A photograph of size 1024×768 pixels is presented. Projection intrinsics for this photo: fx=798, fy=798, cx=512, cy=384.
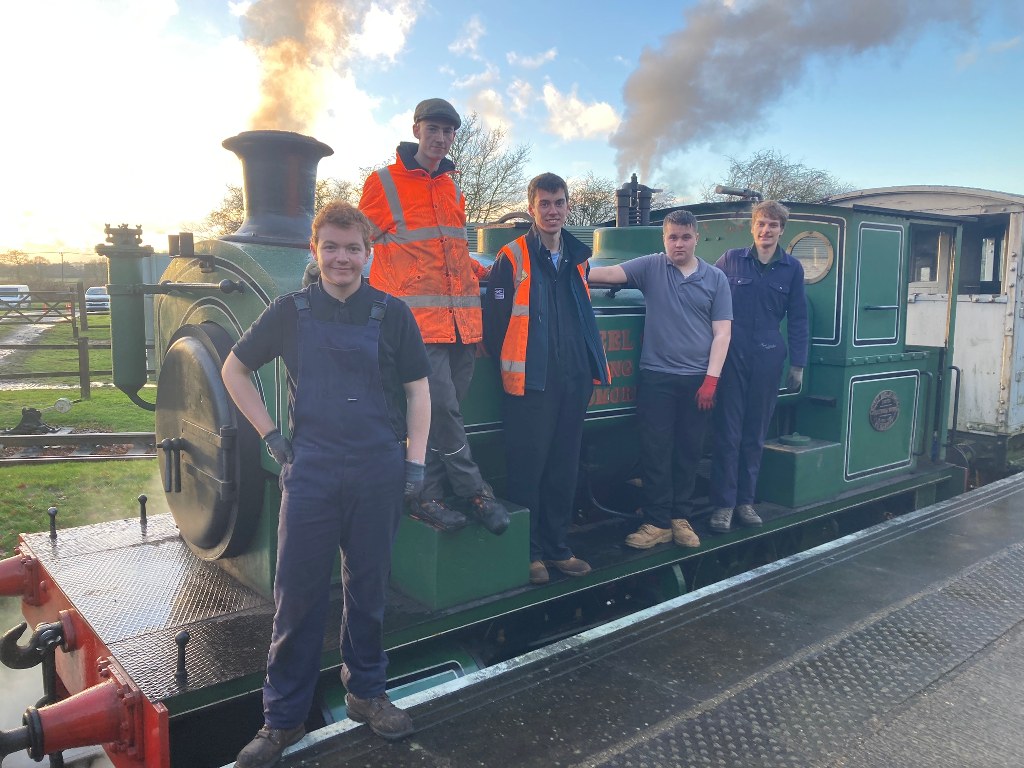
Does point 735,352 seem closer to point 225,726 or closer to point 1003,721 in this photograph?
point 1003,721

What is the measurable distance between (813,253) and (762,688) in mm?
2884

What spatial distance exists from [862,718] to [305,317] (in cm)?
213

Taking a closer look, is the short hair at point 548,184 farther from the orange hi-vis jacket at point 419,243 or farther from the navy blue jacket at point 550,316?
the orange hi-vis jacket at point 419,243

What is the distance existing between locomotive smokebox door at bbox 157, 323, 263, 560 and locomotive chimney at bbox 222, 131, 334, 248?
52 centimetres

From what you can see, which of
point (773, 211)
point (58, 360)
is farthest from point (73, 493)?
point (58, 360)

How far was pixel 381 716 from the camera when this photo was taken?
236cm

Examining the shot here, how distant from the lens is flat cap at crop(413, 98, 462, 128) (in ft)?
9.34

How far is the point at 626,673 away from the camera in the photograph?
9.16 ft

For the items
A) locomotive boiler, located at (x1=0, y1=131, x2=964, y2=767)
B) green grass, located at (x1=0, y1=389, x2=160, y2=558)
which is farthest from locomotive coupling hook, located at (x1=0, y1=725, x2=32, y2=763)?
green grass, located at (x1=0, y1=389, x2=160, y2=558)

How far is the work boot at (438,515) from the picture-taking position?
9.71ft

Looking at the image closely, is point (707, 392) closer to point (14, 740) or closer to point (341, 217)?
point (341, 217)

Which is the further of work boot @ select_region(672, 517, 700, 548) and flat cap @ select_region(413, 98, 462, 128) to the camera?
work boot @ select_region(672, 517, 700, 548)

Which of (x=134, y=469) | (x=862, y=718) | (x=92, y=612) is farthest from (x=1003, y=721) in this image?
(x=134, y=469)

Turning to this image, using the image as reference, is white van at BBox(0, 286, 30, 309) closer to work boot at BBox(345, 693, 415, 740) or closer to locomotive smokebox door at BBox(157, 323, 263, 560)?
locomotive smokebox door at BBox(157, 323, 263, 560)
